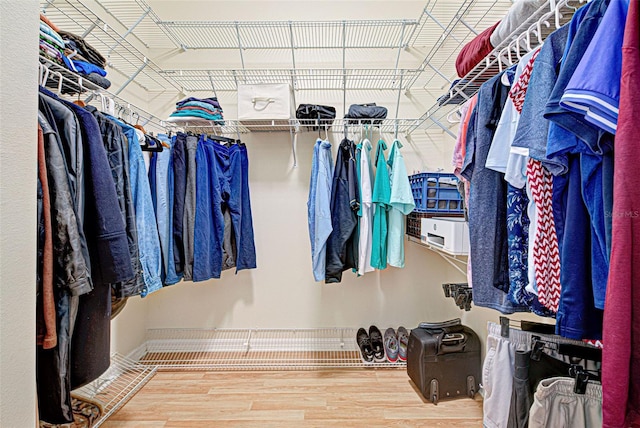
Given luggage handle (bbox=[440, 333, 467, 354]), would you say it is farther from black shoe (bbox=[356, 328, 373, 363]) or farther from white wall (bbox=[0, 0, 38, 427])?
white wall (bbox=[0, 0, 38, 427])

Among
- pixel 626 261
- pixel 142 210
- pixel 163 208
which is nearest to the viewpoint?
pixel 626 261

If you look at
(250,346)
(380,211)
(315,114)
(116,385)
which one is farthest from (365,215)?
(116,385)

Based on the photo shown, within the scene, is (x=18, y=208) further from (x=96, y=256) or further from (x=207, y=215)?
(x=207, y=215)

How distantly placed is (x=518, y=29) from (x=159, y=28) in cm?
238

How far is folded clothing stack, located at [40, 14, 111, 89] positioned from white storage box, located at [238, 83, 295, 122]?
773 millimetres

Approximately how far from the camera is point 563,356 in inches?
39.8

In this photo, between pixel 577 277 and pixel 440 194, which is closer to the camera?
pixel 577 277

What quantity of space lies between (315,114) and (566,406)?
1.90 metres

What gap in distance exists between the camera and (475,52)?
1.25 meters

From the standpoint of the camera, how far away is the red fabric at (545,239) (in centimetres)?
75

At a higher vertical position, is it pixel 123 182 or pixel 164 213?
pixel 123 182

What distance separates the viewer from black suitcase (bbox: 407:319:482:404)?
5.81 feet

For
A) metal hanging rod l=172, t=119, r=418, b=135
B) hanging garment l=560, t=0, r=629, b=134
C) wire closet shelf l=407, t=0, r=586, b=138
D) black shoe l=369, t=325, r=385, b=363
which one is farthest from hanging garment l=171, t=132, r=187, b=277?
hanging garment l=560, t=0, r=629, b=134

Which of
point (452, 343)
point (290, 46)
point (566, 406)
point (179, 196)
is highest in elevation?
point (290, 46)
